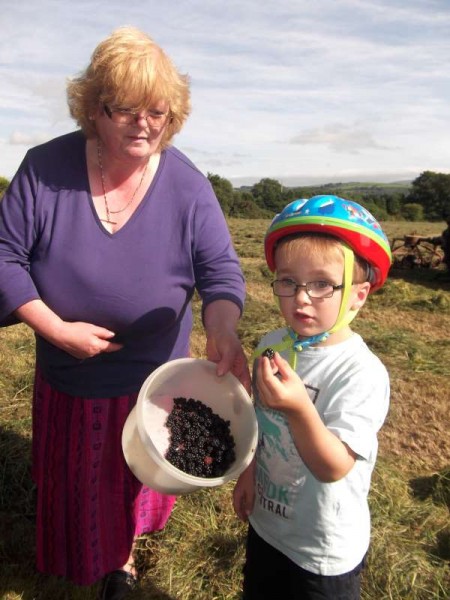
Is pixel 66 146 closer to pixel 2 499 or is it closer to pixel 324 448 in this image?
pixel 324 448

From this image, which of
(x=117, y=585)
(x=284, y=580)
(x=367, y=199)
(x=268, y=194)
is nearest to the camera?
(x=284, y=580)

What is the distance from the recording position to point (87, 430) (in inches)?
109

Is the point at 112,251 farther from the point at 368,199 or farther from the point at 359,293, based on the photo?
the point at 368,199

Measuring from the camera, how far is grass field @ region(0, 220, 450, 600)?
290 centimetres

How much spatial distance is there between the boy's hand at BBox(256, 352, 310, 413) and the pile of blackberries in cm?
59

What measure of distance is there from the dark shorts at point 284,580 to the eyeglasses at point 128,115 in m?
1.63

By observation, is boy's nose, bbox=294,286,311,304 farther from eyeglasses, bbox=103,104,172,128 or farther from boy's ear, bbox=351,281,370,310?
eyeglasses, bbox=103,104,172,128

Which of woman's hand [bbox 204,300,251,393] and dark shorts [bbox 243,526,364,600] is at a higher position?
woman's hand [bbox 204,300,251,393]

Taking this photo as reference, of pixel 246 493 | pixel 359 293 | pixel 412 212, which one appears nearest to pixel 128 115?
pixel 359 293

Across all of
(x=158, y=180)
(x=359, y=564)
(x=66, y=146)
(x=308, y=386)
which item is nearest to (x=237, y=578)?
(x=359, y=564)

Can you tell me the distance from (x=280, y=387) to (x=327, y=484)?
52 cm

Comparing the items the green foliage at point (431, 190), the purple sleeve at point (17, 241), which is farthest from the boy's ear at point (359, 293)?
the green foliage at point (431, 190)

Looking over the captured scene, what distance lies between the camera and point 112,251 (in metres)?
2.41

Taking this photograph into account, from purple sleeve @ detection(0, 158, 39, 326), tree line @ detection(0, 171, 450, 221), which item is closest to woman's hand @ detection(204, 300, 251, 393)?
purple sleeve @ detection(0, 158, 39, 326)
